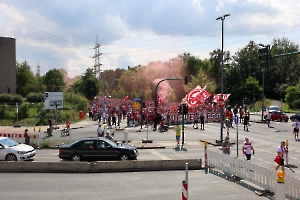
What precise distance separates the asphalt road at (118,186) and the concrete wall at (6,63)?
226 feet

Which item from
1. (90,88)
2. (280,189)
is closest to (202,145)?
(280,189)

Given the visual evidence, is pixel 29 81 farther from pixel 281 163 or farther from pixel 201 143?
pixel 281 163

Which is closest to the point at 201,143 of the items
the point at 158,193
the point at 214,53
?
the point at 158,193

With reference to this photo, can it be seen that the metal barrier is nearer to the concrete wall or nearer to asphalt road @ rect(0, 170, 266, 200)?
asphalt road @ rect(0, 170, 266, 200)

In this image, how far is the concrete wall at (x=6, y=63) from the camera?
262 ft

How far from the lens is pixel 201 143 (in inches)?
1093

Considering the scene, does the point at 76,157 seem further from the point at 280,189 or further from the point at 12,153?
the point at 280,189

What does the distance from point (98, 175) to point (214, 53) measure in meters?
78.2

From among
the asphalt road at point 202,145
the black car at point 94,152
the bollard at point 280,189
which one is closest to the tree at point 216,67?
the asphalt road at point 202,145

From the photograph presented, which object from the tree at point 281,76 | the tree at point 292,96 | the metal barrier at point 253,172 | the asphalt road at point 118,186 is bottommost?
the asphalt road at point 118,186

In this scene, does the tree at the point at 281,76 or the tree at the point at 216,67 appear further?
the tree at the point at 216,67

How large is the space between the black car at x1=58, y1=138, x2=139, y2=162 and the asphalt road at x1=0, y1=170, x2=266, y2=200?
2810 mm

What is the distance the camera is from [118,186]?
44.8ft

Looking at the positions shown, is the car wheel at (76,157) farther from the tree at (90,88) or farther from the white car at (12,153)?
the tree at (90,88)
